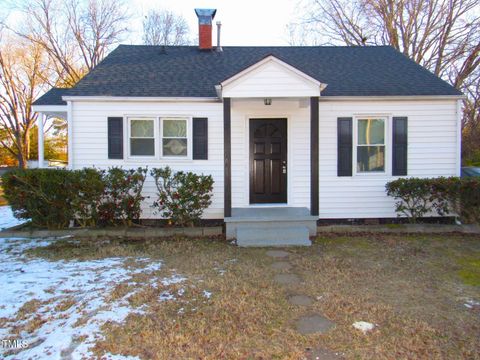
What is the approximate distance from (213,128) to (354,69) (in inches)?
171

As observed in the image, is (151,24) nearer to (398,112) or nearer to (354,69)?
(354,69)

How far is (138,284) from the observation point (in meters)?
4.01

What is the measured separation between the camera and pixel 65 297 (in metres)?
3.65

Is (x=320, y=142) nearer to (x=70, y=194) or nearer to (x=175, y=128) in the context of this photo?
(x=175, y=128)

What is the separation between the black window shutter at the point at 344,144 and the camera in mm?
7414

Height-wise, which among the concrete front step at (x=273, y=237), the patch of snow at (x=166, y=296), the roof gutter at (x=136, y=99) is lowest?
the patch of snow at (x=166, y=296)

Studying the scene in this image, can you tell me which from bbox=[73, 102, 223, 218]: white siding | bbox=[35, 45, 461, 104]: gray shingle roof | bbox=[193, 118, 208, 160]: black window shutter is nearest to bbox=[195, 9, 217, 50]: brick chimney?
bbox=[35, 45, 461, 104]: gray shingle roof

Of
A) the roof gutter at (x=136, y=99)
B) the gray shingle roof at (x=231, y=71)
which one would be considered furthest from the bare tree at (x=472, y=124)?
the roof gutter at (x=136, y=99)

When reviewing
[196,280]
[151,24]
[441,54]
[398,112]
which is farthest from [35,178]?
[151,24]

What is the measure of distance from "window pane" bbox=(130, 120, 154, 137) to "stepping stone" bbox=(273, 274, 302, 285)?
474 centimetres

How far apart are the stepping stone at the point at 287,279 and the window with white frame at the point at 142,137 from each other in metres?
4.53

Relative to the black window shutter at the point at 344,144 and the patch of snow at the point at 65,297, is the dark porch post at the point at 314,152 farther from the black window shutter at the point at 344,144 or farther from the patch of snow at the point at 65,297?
the patch of snow at the point at 65,297

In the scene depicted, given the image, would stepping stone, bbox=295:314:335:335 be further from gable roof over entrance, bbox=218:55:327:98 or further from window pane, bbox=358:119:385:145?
window pane, bbox=358:119:385:145

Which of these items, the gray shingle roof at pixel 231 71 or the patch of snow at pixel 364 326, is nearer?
the patch of snow at pixel 364 326
